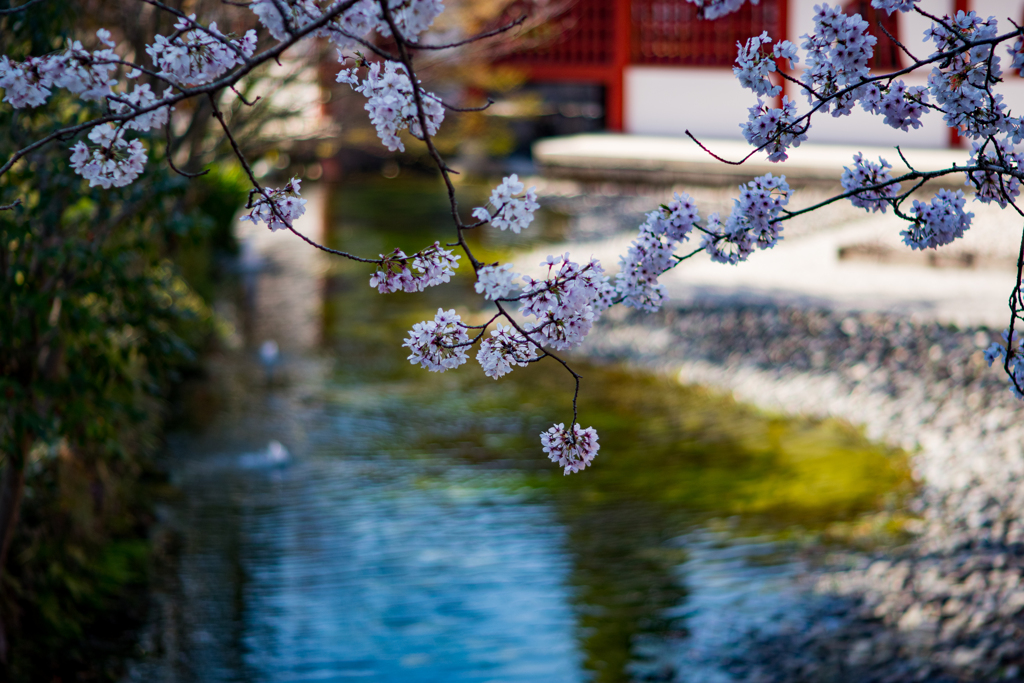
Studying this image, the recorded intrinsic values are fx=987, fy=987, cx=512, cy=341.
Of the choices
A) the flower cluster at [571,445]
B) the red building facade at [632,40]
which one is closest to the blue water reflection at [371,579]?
the flower cluster at [571,445]

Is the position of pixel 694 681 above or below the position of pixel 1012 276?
below

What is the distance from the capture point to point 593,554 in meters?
4.11

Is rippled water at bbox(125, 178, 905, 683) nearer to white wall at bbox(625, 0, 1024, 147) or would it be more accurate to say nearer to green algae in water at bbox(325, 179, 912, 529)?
green algae in water at bbox(325, 179, 912, 529)

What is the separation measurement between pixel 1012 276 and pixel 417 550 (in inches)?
185

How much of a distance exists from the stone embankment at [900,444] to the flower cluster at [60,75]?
2.64 meters

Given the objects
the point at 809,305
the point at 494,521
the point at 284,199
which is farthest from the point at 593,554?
the point at 809,305

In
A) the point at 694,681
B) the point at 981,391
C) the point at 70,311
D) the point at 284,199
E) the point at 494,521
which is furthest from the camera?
the point at 981,391

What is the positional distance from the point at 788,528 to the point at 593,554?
0.87 m

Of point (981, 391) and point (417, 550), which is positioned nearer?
point (417, 550)

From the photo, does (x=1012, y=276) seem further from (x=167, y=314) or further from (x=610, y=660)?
(x=167, y=314)

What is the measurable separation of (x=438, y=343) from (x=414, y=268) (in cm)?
14

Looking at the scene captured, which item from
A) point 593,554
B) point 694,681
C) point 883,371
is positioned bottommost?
point 694,681

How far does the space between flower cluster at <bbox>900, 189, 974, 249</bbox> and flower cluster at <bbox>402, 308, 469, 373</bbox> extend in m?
0.89

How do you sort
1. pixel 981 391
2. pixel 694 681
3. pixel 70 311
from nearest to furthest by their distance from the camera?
pixel 70 311, pixel 694 681, pixel 981 391
